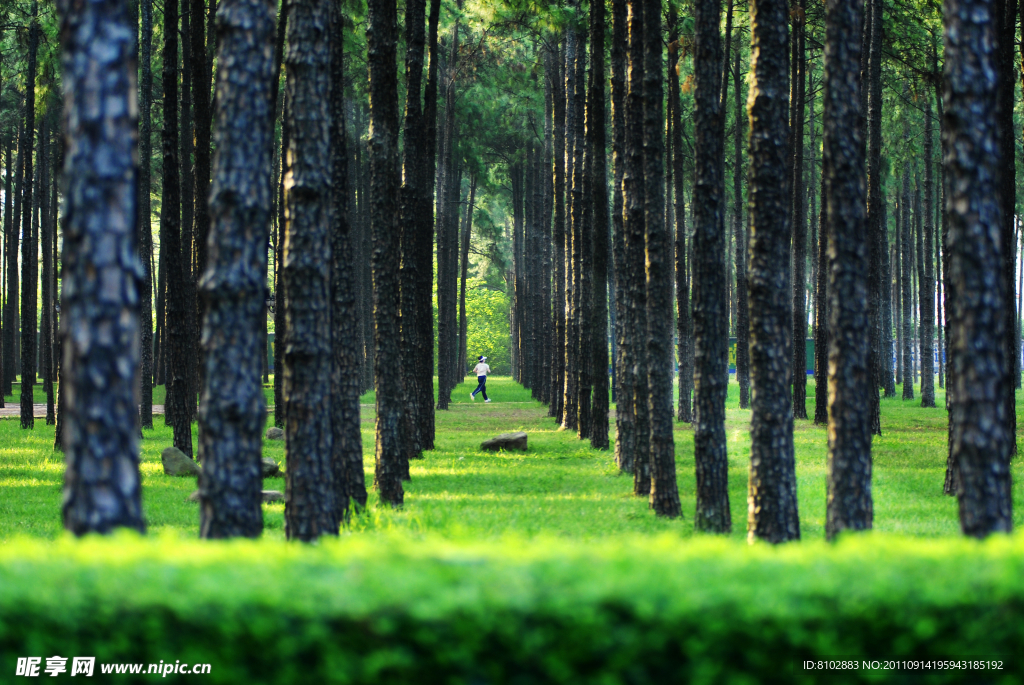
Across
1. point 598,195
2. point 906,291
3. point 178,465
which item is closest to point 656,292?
point 598,195

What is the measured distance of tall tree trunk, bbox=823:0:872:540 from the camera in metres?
7.31

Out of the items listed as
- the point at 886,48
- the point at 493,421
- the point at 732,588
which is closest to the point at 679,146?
the point at 886,48

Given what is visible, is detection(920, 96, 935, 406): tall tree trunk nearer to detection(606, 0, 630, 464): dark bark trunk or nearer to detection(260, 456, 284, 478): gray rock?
detection(606, 0, 630, 464): dark bark trunk

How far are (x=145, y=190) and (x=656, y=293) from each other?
13502mm

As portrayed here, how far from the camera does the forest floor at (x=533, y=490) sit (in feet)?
33.4

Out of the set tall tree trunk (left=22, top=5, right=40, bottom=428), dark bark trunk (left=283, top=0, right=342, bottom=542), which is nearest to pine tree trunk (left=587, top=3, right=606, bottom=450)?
dark bark trunk (left=283, top=0, right=342, bottom=542)

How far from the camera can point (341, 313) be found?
Result: 1038cm

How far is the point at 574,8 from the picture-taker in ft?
60.0

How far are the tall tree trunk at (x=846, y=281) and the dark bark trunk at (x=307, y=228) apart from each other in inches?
155

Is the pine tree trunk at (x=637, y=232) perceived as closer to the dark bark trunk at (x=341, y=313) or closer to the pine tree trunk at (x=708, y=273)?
the pine tree trunk at (x=708, y=273)

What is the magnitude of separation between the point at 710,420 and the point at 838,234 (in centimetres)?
291

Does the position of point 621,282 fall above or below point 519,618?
above

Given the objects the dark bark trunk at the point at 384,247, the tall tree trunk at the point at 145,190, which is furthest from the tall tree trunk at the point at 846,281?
the tall tree trunk at the point at 145,190

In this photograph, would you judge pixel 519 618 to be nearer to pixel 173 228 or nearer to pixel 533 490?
pixel 533 490
